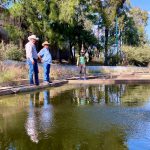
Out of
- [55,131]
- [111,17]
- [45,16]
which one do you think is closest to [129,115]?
[55,131]

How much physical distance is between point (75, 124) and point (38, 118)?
121 centimetres

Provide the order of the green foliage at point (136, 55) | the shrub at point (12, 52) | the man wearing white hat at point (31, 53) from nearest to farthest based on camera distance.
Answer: the man wearing white hat at point (31, 53), the shrub at point (12, 52), the green foliage at point (136, 55)

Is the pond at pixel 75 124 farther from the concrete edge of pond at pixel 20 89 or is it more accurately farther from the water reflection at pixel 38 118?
the concrete edge of pond at pixel 20 89

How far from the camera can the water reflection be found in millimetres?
8422

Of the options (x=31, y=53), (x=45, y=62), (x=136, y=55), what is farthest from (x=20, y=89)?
(x=136, y=55)

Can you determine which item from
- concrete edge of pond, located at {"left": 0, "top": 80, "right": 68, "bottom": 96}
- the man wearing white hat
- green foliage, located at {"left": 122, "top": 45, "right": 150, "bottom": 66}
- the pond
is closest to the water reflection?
the pond

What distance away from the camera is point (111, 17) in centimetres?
5275

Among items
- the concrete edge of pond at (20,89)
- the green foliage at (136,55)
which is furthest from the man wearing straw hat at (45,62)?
the green foliage at (136,55)

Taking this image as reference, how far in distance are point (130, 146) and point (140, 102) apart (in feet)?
21.1

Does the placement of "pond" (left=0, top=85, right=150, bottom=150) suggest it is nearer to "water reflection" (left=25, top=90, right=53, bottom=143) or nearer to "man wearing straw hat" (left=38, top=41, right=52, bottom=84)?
"water reflection" (left=25, top=90, right=53, bottom=143)

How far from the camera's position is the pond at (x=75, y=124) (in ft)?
24.2

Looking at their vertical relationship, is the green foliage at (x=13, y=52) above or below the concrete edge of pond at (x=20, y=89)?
above

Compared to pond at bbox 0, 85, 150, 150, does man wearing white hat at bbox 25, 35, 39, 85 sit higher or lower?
higher

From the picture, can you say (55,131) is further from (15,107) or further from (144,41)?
(144,41)
